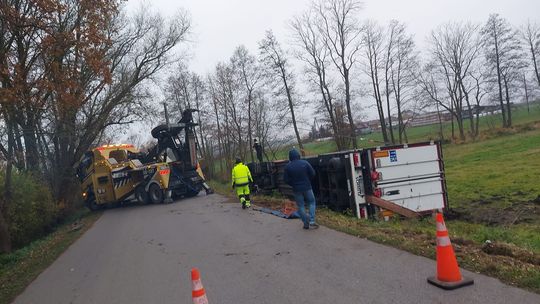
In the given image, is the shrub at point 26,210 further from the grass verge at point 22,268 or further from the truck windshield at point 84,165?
the grass verge at point 22,268

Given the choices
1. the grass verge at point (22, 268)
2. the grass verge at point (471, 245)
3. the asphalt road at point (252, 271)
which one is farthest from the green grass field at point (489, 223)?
the grass verge at point (22, 268)

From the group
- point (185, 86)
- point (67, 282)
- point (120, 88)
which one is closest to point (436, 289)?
point (67, 282)

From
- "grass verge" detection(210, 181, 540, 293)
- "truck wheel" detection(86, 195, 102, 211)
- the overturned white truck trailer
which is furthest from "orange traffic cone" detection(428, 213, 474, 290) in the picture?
"truck wheel" detection(86, 195, 102, 211)

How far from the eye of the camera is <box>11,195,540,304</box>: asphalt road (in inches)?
230

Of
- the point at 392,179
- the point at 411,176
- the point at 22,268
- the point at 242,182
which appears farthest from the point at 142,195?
the point at 411,176

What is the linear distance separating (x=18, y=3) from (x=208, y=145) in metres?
35.6

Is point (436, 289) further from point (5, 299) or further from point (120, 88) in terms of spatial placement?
point (120, 88)

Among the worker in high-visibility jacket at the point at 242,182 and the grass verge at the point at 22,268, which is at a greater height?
the worker in high-visibility jacket at the point at 242,182

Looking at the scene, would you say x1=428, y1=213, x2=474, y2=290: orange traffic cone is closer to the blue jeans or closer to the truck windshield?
the blue jeans

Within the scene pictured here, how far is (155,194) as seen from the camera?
2292 centimetres

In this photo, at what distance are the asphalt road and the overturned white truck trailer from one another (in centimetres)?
159

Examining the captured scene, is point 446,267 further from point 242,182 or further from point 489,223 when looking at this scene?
point 242,182

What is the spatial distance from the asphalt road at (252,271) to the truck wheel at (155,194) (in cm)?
986

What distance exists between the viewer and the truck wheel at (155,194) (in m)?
22.8
